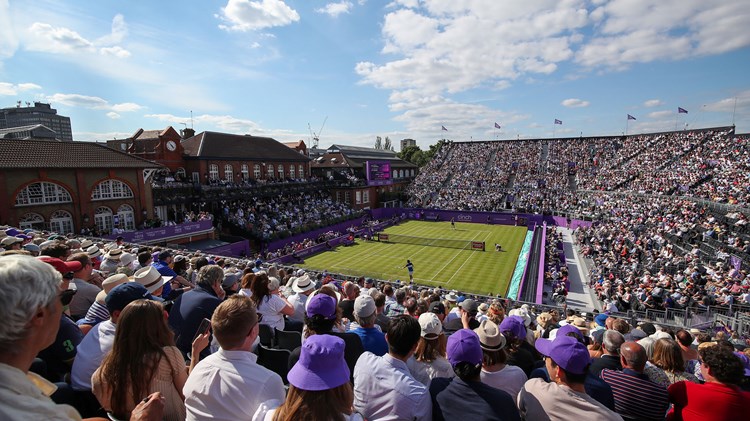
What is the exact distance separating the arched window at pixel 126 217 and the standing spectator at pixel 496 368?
96.6ft

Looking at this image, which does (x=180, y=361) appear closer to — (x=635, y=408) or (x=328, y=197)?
(x=635, y=408)

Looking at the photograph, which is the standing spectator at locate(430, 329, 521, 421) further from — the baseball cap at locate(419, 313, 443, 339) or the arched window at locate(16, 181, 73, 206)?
the arched window at locate(16, 181, 73, 206)

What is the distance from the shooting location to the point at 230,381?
2738mm

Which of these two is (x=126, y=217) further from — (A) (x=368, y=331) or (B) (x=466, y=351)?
(B) (x=466, y=351)

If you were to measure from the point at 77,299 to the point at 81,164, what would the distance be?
24.0 m

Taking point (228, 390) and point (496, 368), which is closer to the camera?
point (228, 390)

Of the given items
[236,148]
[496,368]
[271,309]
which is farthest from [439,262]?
[496,368]

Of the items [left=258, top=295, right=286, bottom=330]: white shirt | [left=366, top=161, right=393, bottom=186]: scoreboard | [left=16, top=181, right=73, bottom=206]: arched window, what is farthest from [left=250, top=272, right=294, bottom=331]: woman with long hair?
[left=366, top=161, right=393, bottom=186]: scoreboard

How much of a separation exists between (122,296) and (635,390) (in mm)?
5358

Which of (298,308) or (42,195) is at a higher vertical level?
(42,195)

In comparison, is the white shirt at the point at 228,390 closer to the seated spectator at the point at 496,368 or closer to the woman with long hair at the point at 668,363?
the seated spectator at the point at 496,368

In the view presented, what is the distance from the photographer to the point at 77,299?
5742 mm

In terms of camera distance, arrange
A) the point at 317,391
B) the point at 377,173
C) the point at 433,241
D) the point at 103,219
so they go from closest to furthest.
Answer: the point at 317,391, the point at 103,219, the point at 433,241, the point at 377,173

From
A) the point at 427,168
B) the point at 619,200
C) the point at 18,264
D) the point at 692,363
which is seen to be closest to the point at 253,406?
the point at 18,264
